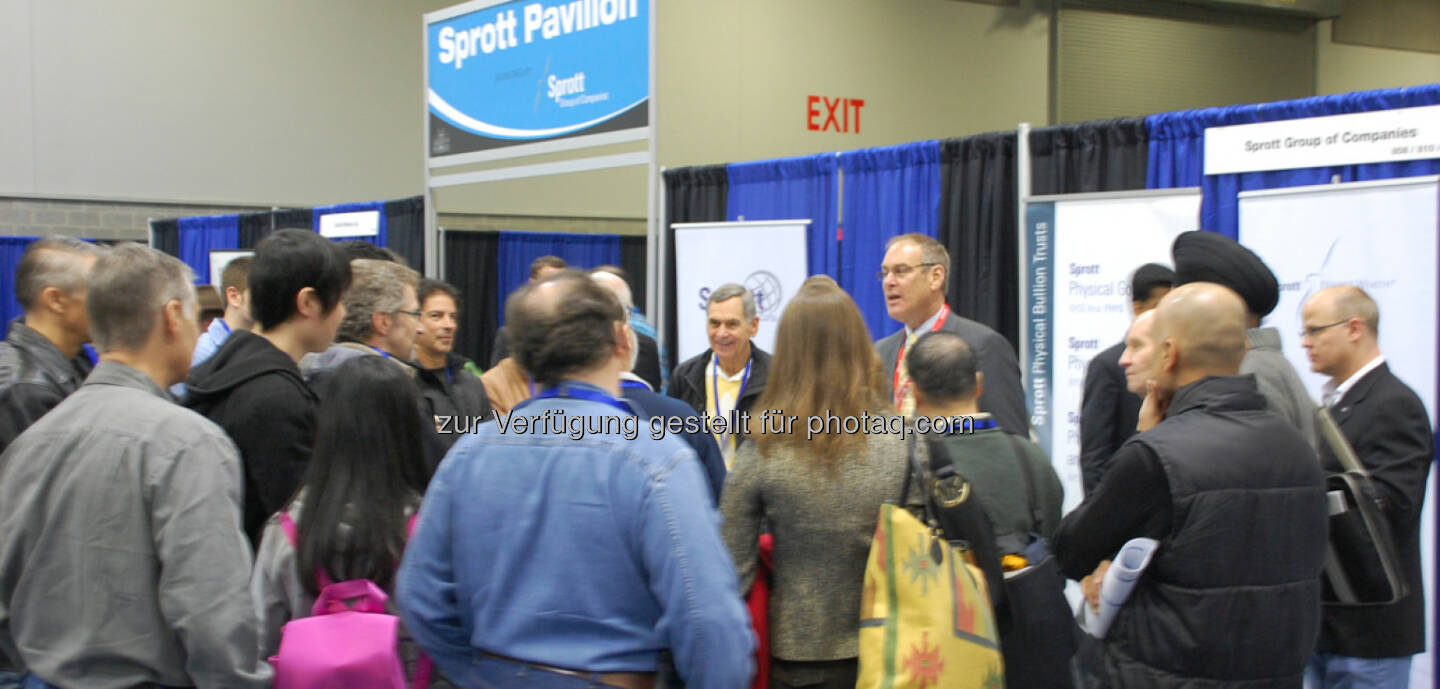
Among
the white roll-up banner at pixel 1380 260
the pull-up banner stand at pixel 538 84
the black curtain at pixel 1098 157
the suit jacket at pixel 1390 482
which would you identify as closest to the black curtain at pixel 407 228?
the pull-up banner stand at pixel 538 84

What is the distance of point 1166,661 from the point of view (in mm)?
1959

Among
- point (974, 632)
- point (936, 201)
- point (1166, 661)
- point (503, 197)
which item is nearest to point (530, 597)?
point (974, 632)

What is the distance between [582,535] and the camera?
1554 millimetres

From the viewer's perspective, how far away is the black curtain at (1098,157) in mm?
4348

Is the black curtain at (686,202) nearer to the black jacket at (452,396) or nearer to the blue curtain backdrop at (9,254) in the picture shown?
the black jacket at (452,396)

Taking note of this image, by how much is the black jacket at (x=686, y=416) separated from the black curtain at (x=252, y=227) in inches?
303

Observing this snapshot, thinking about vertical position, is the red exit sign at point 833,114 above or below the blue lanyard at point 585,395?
above

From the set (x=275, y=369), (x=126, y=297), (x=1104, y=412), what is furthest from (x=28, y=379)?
(x=1104, y=412)

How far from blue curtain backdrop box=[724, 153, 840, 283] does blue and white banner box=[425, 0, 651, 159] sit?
1.19 m

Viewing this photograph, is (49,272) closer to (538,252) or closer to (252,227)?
(538,252)

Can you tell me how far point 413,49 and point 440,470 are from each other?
32.3 feet

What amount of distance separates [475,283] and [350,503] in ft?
24.3

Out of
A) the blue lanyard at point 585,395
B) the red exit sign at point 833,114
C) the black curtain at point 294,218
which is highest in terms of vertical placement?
the red exit sign at point 833,114

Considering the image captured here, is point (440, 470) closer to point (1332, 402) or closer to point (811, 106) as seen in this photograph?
point (1332, 402)
